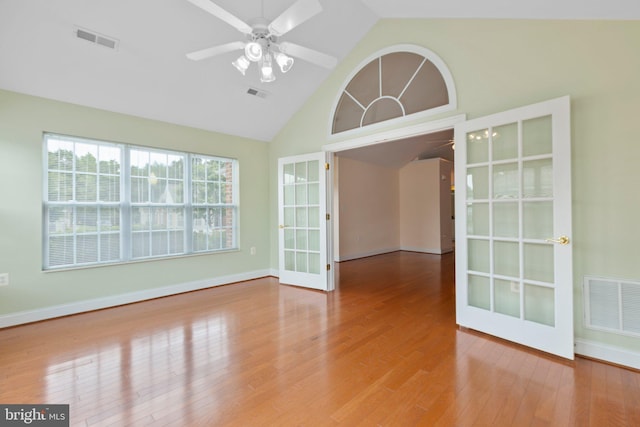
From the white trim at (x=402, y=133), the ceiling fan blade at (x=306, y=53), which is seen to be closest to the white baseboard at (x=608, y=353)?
the white trim at (x=402, y=133)

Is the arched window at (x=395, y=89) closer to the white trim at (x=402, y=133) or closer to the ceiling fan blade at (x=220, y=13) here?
the white trim at (x=402, y=133)

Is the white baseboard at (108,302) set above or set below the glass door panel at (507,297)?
below

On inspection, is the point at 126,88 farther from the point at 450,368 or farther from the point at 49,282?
Result: the point at 450,368

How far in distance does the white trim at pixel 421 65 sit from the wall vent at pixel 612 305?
206cm

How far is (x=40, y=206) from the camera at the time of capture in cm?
315

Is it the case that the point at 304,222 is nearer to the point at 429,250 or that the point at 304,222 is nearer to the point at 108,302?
→ the point at 108,302

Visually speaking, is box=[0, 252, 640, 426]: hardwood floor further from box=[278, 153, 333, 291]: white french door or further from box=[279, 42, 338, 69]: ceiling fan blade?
box=[279, 42, 338, 69]: ceiling fan blade

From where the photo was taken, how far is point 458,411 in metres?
1.67

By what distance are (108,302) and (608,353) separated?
17.2ft

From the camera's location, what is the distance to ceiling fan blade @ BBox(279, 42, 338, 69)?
237 cm

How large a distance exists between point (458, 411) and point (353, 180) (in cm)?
607

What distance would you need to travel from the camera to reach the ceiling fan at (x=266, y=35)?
76.5 inches

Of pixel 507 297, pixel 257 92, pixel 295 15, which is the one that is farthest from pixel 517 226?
pixel 257 92

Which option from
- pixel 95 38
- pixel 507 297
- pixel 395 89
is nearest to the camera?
pixel 507 297
